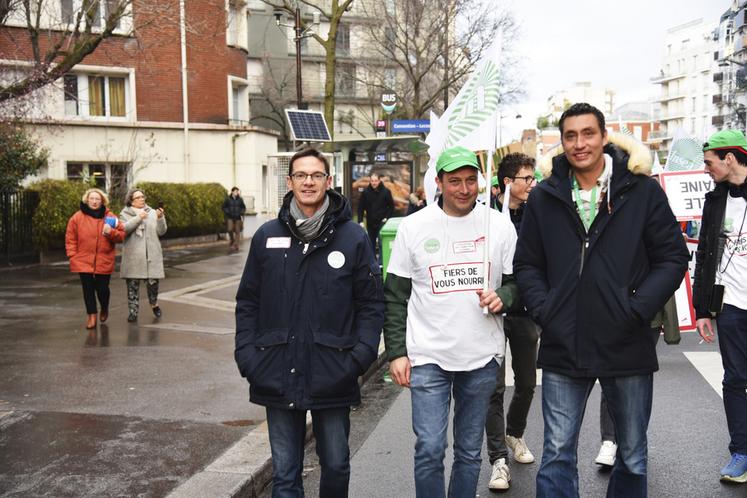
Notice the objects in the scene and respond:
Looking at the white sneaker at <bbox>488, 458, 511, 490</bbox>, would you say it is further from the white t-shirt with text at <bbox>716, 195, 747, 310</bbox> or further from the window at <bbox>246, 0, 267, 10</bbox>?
the window at <bbox>246, 0, 267, 10</bbox>

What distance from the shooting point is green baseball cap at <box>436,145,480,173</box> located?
153 inches

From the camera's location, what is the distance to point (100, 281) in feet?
34.7

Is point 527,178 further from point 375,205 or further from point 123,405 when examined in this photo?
point 375,205

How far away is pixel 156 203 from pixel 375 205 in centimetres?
868

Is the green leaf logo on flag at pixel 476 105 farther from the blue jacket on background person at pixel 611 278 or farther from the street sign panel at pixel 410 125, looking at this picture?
the street sign panel at pixel 410 125

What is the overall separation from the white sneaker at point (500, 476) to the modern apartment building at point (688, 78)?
118965 mm

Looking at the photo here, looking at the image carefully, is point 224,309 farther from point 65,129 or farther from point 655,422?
point 65,129

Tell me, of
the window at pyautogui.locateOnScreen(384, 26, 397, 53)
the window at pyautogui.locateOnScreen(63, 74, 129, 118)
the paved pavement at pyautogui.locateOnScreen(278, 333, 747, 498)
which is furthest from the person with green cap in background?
the window at pyautogui.locateOnScreen(384, 26, 397, 53)

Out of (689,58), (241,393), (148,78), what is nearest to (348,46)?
(148,78)

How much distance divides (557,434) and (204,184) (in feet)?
83.2

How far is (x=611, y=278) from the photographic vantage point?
3.54 meters

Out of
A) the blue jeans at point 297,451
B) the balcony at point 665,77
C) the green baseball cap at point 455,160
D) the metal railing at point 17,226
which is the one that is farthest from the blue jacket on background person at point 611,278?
the balcony at point 665,77

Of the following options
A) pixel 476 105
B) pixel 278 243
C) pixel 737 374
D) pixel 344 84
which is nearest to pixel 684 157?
pixel 737 374

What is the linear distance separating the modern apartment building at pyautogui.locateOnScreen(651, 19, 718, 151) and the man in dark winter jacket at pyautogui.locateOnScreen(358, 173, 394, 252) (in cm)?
10646
